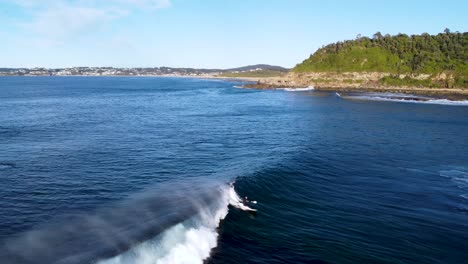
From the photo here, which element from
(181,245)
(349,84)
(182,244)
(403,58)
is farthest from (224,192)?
(403,58)

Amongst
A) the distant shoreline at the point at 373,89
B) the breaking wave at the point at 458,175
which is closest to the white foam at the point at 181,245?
the breaking wave at the point at 458,175

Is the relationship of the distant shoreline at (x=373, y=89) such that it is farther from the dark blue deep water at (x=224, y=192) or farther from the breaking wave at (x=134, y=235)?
the breaking wave at (x=134, y=235)

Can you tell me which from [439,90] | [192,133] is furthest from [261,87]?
[192,133]

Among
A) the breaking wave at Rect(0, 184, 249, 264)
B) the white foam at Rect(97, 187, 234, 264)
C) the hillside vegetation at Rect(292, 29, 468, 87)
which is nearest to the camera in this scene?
the breaking wave at Rect(0, 184, 249, 264)

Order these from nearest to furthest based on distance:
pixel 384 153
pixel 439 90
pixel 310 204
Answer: pixel 310 204 < pixel 384 153 < pixel 439 90

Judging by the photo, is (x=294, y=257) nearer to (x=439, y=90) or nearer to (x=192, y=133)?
(x=192, y=133)

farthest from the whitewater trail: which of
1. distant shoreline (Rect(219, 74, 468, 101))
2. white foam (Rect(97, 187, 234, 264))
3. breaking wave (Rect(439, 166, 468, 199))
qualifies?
distant shoreline (Rect(219, 74, 468, 101))

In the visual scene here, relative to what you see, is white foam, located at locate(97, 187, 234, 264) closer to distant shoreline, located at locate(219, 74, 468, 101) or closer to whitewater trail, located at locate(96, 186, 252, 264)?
whitewater trail, located at locate(96, 186, 252, 264)

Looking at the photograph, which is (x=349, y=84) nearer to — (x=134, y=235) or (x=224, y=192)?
(x=224, y=192)
